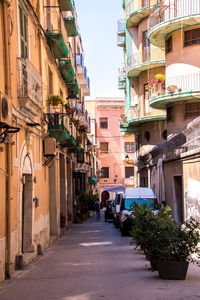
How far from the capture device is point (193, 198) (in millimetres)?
18812

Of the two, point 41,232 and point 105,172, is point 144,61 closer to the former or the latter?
point 41,232

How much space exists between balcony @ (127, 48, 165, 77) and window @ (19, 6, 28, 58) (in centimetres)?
2133

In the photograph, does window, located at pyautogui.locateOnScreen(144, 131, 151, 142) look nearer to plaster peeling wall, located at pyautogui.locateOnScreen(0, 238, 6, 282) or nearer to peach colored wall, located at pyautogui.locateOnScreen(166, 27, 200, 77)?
peach colored wall, located at pyautogui.locateOnScreen(166, 27, 200, 77)

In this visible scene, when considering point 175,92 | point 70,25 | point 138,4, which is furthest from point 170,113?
point 138,4

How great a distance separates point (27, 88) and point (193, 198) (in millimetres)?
8902

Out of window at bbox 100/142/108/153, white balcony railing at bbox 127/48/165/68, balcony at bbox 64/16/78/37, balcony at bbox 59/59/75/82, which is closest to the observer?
balcony at bbox 59/59/75/82

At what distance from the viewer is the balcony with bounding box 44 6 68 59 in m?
18.7

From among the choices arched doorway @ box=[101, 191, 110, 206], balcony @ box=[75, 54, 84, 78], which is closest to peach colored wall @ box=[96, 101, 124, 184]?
arched doorway @ box=[101, 191, 110, 206]

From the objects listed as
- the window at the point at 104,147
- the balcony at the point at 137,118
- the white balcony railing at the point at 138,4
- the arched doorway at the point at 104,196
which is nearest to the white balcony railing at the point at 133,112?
the balcony at the point at 137,118

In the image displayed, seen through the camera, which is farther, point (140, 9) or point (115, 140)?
point (115, 140)

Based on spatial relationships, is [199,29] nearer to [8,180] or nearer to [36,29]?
[36,29]

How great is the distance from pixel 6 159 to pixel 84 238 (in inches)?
475

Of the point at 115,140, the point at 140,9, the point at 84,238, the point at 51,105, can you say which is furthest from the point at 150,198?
the point at 115,140

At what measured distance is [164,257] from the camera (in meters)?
9.62
